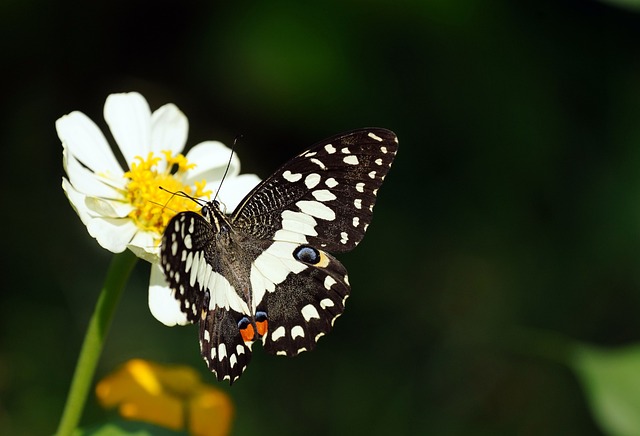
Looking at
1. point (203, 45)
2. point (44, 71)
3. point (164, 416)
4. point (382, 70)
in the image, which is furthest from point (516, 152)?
point (164, 416)

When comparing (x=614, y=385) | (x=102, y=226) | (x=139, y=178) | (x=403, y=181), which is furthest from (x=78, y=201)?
(x=403, y=181)

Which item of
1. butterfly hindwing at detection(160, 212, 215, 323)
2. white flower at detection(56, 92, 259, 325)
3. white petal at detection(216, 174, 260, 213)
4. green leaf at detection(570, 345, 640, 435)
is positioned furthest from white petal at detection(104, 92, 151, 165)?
green leaf at detection(570, 345, 640, 435)

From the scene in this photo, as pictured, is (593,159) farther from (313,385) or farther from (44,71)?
(44,71)

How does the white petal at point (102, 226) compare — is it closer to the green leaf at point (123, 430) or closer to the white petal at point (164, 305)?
the white petal at point (164, 305)

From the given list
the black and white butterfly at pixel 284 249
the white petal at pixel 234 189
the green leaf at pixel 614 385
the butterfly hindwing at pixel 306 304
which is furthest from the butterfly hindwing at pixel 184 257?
the green leaf at pixel 614 385

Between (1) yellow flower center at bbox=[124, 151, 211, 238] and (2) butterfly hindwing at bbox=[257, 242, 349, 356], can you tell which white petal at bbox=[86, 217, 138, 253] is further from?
(2) butterfly hindwing at bbox=[257, 242, 349, 356]

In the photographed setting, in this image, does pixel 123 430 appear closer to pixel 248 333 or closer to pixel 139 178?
pixel 248 333
